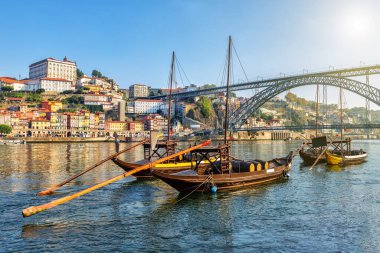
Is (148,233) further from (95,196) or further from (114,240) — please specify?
(95,196)

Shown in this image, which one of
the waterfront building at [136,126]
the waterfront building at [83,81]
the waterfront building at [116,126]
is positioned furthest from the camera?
the waterfront building at [83,81]

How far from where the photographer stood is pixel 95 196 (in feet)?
57.6

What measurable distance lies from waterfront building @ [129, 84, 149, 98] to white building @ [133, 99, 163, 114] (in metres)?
23.2

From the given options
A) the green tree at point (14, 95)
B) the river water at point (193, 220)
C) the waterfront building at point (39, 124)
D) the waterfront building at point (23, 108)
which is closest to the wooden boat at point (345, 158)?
the river water at point (193, 220)

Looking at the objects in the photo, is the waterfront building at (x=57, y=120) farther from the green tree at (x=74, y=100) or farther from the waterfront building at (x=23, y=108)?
the green tree at (x=74, y=100)

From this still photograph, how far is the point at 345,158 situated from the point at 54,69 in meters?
115

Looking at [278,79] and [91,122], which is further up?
[278,79]

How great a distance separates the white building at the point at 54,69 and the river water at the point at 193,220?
379 ft

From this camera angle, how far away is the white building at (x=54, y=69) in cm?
12838

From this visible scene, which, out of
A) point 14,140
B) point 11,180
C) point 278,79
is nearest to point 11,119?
point 14,140

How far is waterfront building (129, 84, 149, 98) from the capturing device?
499 ft

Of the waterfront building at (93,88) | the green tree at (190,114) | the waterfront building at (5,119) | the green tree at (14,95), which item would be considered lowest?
the waterfront building at (5,119)

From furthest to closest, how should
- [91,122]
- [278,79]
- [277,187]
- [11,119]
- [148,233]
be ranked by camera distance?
[91,122] → [11,119] → [278,79] → [277,187] → [148,233]

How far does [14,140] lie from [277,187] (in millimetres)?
68114
